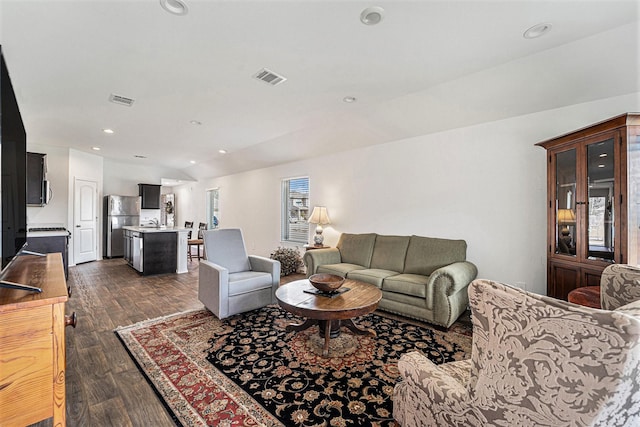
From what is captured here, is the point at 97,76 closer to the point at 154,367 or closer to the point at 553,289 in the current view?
the point at 154,367

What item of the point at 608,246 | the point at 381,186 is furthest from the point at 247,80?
the point at 608,246

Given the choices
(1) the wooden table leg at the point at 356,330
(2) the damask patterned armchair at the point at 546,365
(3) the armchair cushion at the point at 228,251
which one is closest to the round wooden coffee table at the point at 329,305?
(1) the wooden table leg at the point at 356,330

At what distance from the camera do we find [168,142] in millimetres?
5523

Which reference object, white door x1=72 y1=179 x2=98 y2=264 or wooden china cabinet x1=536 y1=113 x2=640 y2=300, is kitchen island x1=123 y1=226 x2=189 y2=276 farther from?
wooden china cabinet x1=536 y1=113 x2=640 y2=300

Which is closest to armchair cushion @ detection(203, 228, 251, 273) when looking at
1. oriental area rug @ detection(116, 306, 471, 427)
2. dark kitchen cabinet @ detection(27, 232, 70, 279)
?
oriental area rug @ detection(116, 306, 471, 427)

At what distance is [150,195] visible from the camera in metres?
8.17

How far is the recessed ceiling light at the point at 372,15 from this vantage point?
1.84 metres

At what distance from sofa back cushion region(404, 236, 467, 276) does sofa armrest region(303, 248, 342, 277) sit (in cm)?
113

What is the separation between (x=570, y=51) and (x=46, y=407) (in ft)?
13.6

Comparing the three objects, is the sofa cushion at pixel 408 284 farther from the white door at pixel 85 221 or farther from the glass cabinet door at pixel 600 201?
the white door at pixel 85 221

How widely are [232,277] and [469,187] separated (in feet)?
10.8

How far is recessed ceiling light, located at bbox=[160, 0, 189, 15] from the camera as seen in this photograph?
5.84 feet

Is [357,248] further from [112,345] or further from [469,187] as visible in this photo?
[112,345]

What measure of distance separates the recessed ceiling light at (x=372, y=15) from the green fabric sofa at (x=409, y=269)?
2.38 metres
